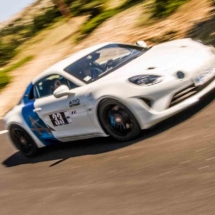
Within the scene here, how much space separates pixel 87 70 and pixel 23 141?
2.01 metres

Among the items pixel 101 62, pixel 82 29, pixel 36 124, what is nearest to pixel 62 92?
pixel 101 62

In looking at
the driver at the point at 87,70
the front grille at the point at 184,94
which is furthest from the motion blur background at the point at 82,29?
the front grille at the point at 184,94

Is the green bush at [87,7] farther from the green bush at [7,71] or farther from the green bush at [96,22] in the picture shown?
the green bush at [7,71]

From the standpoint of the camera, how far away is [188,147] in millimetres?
7137

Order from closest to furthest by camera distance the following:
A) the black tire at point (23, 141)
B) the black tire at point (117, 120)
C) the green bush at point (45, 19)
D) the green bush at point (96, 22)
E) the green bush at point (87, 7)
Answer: the black tire at point (117, 120)
the black tire at point (23, 141)
the green bush at point (96, 22)
the green bush at point (87, 7)
the green bush at point (45, 19)

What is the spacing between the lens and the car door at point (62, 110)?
8617 millimetres

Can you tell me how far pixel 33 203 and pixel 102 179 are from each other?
0.89 m

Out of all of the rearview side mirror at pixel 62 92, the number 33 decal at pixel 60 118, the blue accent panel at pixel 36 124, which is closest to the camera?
the rearview side mirror at pixel 62 92

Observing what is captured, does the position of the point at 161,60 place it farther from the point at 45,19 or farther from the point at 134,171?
the point at 45,19

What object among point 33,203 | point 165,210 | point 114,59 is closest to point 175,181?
point 165,210

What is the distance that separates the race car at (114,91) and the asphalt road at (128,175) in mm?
278

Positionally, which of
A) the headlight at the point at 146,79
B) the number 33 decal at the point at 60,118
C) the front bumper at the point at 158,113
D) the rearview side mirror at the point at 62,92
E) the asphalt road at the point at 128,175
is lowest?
the asphalt road at the point at 128,175

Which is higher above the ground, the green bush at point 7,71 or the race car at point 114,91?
the race car at point 114,91

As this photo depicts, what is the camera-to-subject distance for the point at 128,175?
7117mm
